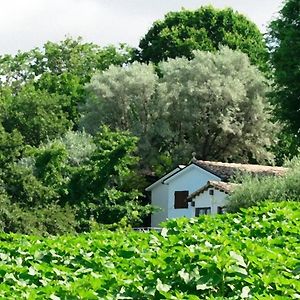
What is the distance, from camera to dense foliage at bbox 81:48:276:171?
4856 centimetres

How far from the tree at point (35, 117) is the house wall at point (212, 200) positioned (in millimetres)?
12843

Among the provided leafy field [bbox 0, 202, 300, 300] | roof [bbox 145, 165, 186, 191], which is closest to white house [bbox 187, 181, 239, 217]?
roof [bbox 145, 165, 186, 191]

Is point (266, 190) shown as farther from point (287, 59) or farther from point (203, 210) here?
point (203, 210)

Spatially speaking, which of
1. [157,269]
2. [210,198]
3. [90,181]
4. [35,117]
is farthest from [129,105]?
[157,269]

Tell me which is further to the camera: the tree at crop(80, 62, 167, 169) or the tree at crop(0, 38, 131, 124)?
the tree at crop(0, 38, 131, 124)

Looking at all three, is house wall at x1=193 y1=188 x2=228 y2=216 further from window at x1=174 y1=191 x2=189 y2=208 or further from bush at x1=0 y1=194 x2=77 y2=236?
bush at x1=0 y1=194 x2=77 y2=236

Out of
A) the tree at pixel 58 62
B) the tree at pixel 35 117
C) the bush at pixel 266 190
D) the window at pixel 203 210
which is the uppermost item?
the tree at pixel 58 62

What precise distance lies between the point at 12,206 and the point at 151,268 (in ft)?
69.5

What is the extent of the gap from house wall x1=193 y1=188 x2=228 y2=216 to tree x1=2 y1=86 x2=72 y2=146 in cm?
1284

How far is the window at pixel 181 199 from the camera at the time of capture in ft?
151

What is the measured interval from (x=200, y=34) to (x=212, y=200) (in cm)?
1938

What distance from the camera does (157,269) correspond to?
708 cm

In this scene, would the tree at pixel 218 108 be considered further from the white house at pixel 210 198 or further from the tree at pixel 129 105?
the white house at pixel 210 198

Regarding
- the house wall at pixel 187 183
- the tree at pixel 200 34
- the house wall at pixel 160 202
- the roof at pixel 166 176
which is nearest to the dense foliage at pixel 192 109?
the roof at pixel 166 176
